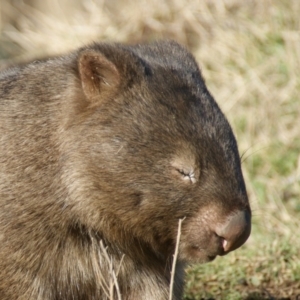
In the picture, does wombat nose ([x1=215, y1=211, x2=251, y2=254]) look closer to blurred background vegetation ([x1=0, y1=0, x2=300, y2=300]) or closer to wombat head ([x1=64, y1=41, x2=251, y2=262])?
wombat head ([x1=64, y1=41, x2=251, y2=262])

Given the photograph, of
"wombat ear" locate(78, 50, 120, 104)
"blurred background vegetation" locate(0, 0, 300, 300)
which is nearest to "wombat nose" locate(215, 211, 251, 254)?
"wombat ear" locate(78, 50, 120, 104)

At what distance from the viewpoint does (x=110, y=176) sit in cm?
434

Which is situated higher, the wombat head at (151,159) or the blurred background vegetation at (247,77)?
the wombat head at (151,159)

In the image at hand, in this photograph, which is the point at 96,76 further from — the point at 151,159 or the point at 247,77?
the point at 247,77

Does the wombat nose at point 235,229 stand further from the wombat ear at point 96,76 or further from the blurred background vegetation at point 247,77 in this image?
the blurred background vegetation at point 247,77

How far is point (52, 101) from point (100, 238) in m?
0.76

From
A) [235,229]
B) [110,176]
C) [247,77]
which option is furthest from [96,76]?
[247,77]

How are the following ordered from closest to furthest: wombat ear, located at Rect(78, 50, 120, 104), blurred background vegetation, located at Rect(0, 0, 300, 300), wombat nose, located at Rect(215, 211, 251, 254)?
wombat nose, located at Rect(215, 211, 251, 254) < wombat ear, located at Rect(78, 50, 120, 104) < blurred background vegetation, located at Rect(0, 0, 300, 300)

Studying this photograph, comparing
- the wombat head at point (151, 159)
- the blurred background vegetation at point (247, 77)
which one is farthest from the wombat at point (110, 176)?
the blurred background vegetation at point (247, 77)

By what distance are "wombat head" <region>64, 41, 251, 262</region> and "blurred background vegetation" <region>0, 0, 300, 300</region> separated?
1667 mm

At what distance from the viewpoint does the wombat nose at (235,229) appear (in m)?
4.14

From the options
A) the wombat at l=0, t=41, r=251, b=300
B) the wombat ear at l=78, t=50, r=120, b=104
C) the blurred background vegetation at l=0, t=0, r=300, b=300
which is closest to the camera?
the wombat at l=0, t=41, r=251, b=300

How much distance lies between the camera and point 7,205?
4516 mm

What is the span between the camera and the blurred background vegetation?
6.23m
